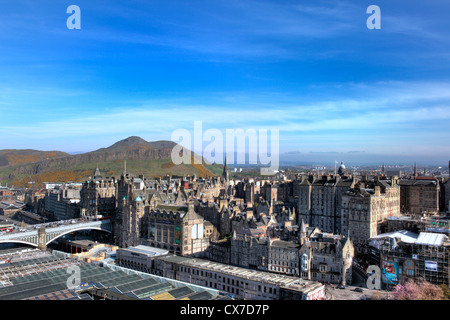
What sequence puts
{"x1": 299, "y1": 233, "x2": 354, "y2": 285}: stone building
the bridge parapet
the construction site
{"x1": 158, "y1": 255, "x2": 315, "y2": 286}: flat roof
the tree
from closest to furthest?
the tree
{"x1": 158, "y1": 255, "x2": 315, "y2": 286}: flat roof
the construction site
{"x1": 299, "y1": 233, "x2": 354, "y2": 285}: stone building
the bridge parapet

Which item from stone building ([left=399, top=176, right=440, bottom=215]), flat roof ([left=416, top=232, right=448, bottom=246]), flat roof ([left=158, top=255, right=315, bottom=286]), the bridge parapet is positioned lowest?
flat roof ([left=158, top=255, right=315, bottom=286])

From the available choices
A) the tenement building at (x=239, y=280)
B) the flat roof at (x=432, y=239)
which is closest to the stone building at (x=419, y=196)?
the flat roof at (x=432, y=239)

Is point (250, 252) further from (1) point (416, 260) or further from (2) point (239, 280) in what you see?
(1) point (416, 260)

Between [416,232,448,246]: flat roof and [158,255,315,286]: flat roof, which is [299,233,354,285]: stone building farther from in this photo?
[416,232,448,246]: flat roof

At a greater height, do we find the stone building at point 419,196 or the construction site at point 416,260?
the stone building at point 419,196

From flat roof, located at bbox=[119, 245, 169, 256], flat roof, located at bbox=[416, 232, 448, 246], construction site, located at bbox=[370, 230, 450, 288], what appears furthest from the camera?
flat roof, located at bbox=[119, 245, 169, 256]

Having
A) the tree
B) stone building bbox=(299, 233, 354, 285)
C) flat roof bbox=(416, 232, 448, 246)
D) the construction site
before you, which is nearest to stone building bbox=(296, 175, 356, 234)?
flat roof bbox=(416, 232, 448, 246)

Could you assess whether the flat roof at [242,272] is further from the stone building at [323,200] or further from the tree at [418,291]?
the stone building at [323,200]

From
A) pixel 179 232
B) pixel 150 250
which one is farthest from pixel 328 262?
pixel 150 250
